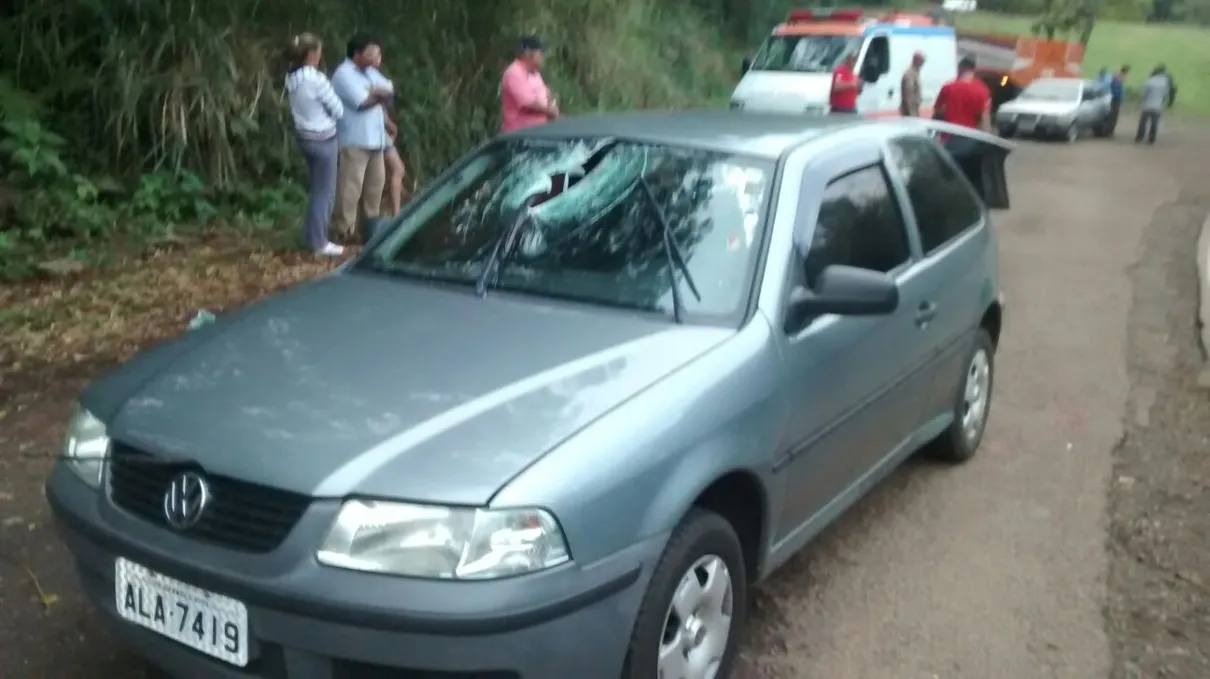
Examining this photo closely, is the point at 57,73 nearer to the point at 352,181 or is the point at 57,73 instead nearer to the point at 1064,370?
the point at 352,181

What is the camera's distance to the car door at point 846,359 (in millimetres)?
3568

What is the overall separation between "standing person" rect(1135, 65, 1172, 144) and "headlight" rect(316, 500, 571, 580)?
2521 cm

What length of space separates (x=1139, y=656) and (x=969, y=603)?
56 cm

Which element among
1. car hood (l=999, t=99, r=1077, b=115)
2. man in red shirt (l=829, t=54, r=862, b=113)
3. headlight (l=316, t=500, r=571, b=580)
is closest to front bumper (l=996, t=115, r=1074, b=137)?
car hood (l=999, t=99, r=1077, b=115)

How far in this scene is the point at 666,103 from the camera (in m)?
16.1

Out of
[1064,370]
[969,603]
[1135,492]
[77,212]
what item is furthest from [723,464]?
[77,212]

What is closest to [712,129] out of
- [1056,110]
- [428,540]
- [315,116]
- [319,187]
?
[428,540]

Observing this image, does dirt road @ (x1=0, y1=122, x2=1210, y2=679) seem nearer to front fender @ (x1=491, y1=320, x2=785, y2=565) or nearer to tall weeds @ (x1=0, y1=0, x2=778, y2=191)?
front fender @ (x1=491, y1=320, x2=785, y2=565)

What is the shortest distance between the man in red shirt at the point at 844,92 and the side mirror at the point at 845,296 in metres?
12.4

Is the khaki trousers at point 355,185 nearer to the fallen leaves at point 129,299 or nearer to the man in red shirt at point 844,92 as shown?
the fallen leaves at point 129,299

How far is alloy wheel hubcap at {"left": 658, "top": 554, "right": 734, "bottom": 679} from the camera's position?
9.93 feet

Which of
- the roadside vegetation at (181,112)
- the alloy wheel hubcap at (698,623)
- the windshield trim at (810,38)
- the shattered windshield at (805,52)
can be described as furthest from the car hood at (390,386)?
the shattered windshield at (805,52)

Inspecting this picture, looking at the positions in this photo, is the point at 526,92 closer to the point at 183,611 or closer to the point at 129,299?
the point at 129,299

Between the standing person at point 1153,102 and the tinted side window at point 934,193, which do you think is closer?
the tinted side window at point 934,193
